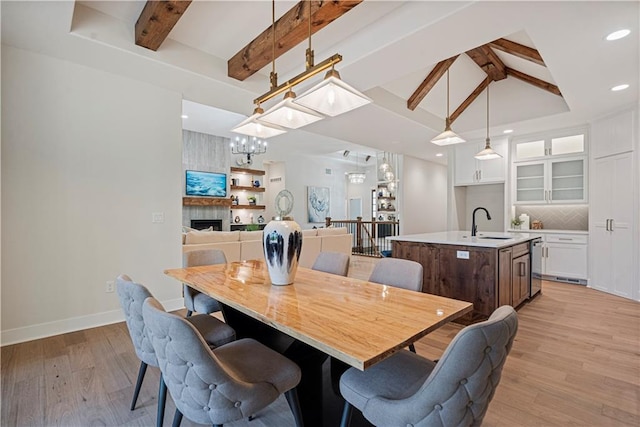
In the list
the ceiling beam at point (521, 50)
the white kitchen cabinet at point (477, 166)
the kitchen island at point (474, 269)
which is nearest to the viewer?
the kitchen island at point (474, 269)

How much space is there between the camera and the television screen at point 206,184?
7508 mm

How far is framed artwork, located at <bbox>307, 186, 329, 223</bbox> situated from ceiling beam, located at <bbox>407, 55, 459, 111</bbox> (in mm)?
5694

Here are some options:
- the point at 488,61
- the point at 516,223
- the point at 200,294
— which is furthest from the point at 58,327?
the point at 516,223

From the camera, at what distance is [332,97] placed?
1800 mm

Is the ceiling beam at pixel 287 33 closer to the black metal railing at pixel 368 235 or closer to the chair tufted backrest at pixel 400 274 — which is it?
the chair tufted backrest at pixel 400 274

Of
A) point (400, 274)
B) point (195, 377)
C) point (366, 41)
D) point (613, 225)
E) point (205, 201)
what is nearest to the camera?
point (195, 377)

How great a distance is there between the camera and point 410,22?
2.48 m

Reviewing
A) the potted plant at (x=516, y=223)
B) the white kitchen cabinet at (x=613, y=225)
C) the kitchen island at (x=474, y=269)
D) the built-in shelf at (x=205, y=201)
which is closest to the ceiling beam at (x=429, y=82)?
the kitchen island at (x=474, y=269)

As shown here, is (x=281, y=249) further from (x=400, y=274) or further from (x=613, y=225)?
(x=613, y=225)

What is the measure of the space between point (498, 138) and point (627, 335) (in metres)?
3.98

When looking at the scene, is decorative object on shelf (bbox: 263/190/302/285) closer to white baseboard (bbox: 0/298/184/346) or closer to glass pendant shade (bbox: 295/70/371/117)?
glass pendant shade (bbox: 295/70/371/117)

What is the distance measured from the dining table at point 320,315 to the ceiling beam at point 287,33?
1.79 meters

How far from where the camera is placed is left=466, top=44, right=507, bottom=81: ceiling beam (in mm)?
4461

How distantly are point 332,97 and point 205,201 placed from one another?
6.52 m
